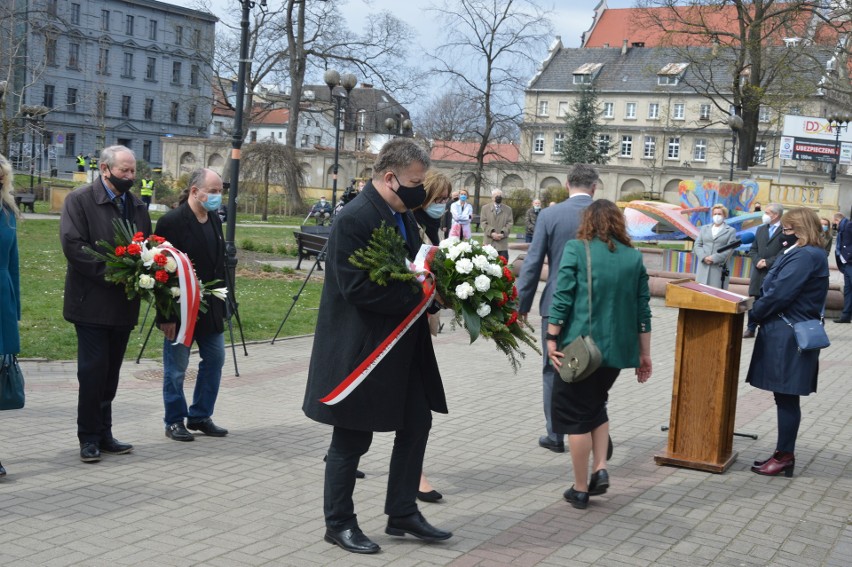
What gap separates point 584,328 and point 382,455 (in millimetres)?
2001

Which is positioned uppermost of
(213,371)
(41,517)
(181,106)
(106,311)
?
(181,106)

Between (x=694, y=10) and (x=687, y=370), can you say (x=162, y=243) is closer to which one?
(x=687, y=370)

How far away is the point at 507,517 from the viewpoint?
5707 mm

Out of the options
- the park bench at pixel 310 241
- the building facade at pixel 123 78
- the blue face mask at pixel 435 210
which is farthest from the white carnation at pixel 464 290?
the building facade at pixel 123 78

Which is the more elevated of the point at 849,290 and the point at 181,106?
the point at 181,106

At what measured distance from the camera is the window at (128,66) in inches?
3472

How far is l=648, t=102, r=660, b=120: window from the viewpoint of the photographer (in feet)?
272

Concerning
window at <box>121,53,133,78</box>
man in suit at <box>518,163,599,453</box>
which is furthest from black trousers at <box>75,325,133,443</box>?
window at <box>121,53,133,78</box>

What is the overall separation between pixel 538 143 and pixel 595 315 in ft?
274

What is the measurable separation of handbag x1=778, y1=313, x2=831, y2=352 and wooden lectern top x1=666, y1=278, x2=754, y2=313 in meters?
0.37

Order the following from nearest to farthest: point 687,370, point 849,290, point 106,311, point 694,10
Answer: point 106,311
point 687,370
point 849,290
point 694,10

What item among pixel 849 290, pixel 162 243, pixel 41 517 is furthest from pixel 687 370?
pixel 849 290

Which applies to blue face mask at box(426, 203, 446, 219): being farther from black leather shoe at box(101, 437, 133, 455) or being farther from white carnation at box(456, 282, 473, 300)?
black leather shoe at box(101, 437, 133, 455)

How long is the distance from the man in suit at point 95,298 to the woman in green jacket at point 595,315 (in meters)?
2.85
